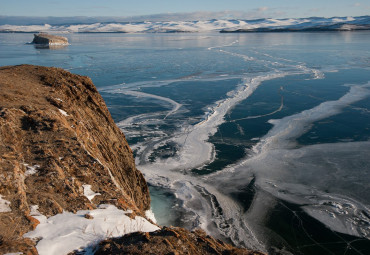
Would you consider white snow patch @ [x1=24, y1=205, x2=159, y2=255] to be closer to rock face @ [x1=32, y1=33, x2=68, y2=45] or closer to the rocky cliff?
the rocky cliff

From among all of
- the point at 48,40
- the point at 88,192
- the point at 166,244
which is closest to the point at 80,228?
the point at 88,192

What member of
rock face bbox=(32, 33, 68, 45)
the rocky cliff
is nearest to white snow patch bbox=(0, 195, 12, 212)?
the rocky cliff

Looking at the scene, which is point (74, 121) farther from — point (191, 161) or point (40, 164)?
point (191, 161)

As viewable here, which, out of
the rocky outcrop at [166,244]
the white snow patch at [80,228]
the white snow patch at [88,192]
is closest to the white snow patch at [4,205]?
the white snow patch at [80,228]

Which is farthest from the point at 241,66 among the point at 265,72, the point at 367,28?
the point at 367,28

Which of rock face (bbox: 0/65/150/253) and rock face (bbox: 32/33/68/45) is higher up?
rock face (bbox: 32/33/68/45)

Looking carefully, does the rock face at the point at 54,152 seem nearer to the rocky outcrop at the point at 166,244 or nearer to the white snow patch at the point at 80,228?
the white snow patch at the point at 80,228
